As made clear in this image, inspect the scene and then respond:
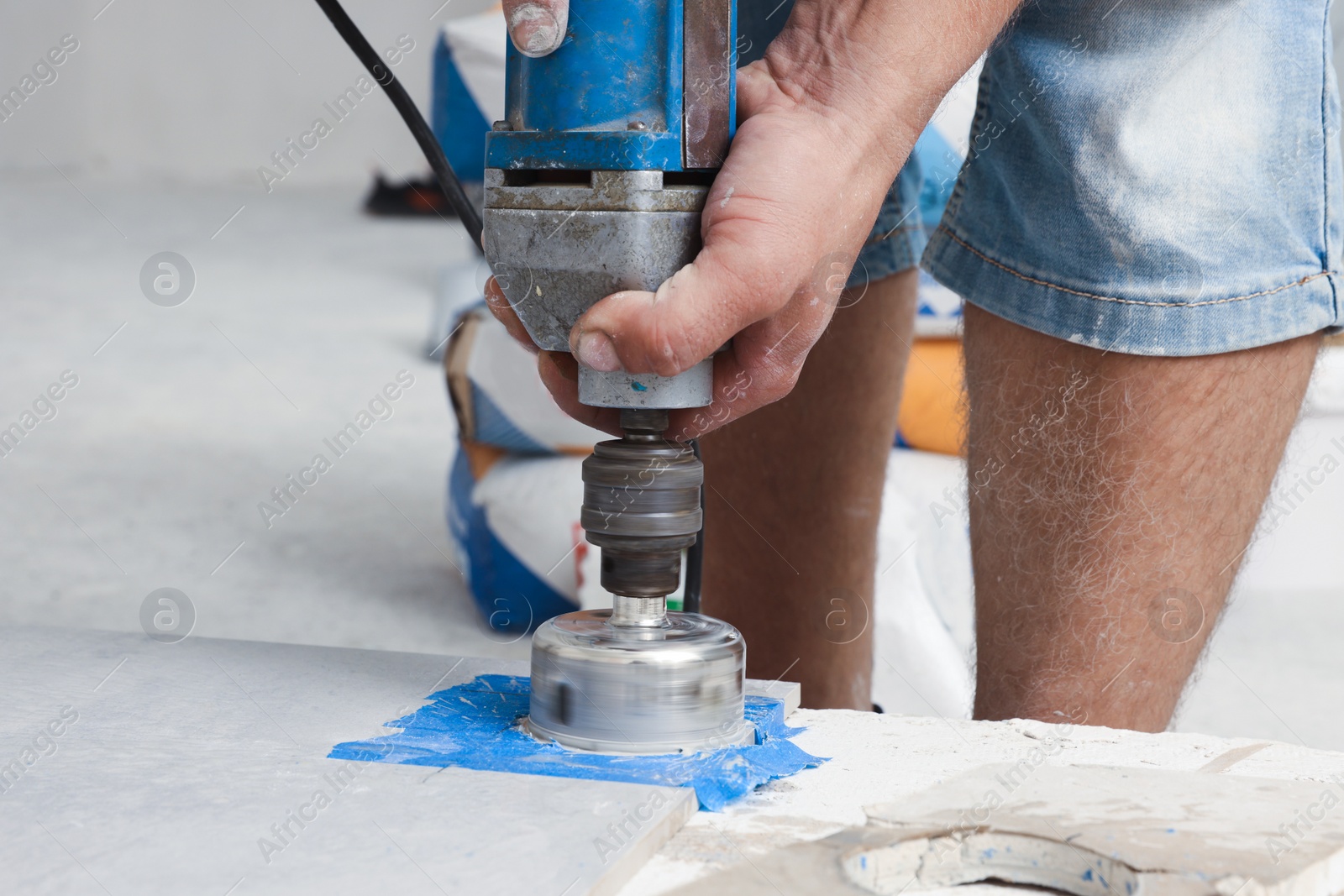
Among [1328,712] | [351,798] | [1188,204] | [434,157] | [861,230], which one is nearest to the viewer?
[351,798]

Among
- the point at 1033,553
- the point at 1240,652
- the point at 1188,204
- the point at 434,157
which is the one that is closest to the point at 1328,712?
the point at 1240,652

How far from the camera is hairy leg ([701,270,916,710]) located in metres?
1.36

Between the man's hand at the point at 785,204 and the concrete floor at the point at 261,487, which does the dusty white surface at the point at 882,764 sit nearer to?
the man's hand at the point at 785,204

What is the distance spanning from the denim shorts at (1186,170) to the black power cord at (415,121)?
18.9 inches

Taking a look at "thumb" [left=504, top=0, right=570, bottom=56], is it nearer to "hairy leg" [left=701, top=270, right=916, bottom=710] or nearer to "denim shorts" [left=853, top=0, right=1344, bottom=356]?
"denim shorts" [left=853, top=0, right=1344, bottom=356]

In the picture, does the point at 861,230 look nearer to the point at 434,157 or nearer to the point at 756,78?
the point at 756,78

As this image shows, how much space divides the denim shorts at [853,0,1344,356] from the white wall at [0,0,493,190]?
774 cm

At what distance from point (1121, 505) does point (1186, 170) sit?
26cm

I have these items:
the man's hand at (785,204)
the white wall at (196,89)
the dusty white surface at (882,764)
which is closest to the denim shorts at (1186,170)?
the man's hand at (785,204)

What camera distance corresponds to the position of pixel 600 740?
780 millimetres

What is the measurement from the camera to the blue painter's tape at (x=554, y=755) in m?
0.74

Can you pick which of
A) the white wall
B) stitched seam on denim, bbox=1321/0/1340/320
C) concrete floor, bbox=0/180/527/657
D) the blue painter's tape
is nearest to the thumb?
the blue painter's tape

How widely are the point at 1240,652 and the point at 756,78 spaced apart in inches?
62.0

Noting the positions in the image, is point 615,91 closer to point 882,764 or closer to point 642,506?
point 642,506
